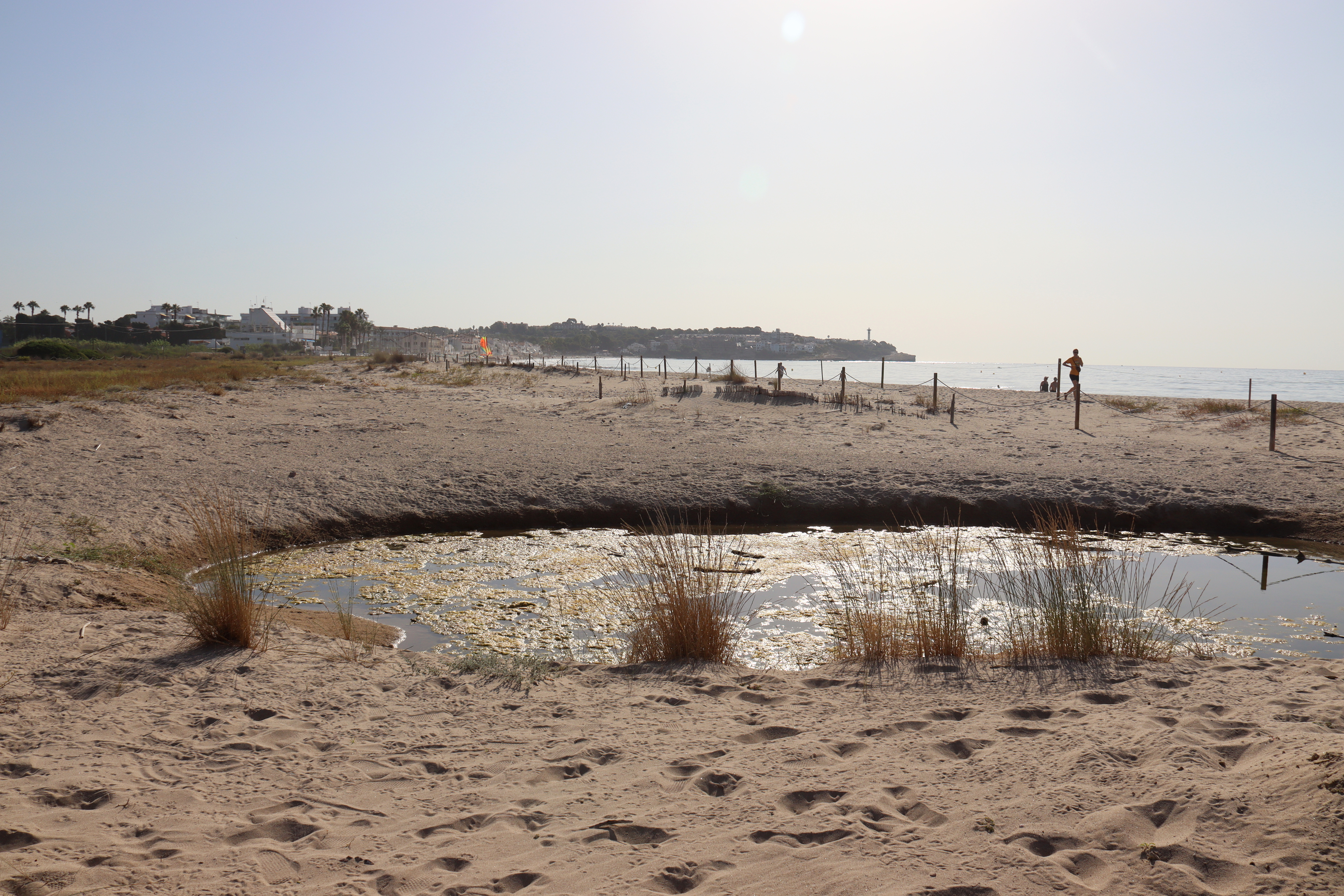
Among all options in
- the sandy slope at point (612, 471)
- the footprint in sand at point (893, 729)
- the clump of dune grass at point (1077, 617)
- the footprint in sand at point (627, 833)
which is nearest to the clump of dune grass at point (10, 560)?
the sandy slope at point (612, 471)

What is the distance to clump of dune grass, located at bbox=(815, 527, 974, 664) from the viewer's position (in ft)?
16.5

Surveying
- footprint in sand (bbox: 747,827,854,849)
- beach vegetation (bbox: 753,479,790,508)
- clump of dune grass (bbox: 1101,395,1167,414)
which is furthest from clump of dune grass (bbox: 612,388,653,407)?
footprint in sand (bbox: 747,827,854,849)

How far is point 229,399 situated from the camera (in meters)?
18.6

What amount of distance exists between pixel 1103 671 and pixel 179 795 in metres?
4.71

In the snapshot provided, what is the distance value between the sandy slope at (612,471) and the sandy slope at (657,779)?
11.4ft

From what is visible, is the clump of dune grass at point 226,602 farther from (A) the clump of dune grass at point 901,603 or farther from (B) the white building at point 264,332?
(B) the white building at point 264,332

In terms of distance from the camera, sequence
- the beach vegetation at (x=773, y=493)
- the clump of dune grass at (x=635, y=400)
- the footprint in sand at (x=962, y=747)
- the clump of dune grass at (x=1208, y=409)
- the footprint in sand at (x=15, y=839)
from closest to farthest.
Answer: the footprint in sand at (x=15, y=839), the footprint in sand at (x=962, y=747), the beach vegetation at (x=773, y=493), the clump of dune grass at (x=1208, y=409), the clump of dune grass at (x=635, y=400)

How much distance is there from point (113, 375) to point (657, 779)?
1182 inches

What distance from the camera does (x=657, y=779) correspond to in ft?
10.8

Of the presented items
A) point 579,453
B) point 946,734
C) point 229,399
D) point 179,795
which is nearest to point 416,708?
point 179,795

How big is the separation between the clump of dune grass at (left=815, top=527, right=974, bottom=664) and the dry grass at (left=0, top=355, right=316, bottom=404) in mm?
16179

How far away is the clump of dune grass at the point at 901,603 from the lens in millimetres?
5027

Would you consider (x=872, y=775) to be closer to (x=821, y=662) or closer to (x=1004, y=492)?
(x=821, y=662)

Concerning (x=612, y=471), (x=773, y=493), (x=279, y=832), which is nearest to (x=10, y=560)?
(x=279, y=832)
